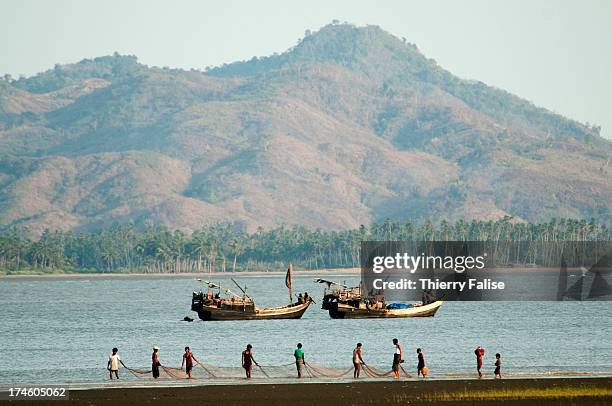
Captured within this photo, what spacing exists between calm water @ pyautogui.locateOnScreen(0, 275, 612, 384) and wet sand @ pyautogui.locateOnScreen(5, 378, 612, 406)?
11.1 m

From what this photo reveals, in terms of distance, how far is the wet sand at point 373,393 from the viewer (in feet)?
204

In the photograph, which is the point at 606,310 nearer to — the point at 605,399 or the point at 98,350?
the point at 98,350

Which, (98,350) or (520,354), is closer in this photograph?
(520,354)

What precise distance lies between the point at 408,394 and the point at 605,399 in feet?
33.2

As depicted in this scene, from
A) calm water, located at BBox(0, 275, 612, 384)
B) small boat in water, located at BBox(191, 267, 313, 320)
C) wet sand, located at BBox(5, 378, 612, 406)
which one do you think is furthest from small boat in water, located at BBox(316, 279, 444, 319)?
wet sand, located at BBox(5, 378, 612, 406)

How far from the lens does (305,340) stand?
124m

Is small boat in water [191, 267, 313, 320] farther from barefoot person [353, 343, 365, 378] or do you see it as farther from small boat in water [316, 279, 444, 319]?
barefoot person [353, 343, 365, 378]

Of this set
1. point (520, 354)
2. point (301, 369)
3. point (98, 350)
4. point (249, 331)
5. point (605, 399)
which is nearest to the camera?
point (605, 399)

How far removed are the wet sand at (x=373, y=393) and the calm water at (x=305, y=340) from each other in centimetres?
1109

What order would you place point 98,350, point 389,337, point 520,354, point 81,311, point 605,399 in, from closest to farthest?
point 605,399 < point 520,354 < point 98,350 < point 389,337 < point 81,311

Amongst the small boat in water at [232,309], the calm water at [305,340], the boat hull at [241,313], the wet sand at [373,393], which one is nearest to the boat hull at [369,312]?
the calm water at [305,340]

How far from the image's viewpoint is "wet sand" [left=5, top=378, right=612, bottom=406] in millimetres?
62312

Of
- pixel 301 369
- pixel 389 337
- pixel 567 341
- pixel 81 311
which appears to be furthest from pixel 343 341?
pixel 81 311

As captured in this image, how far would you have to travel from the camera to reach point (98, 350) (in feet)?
376
